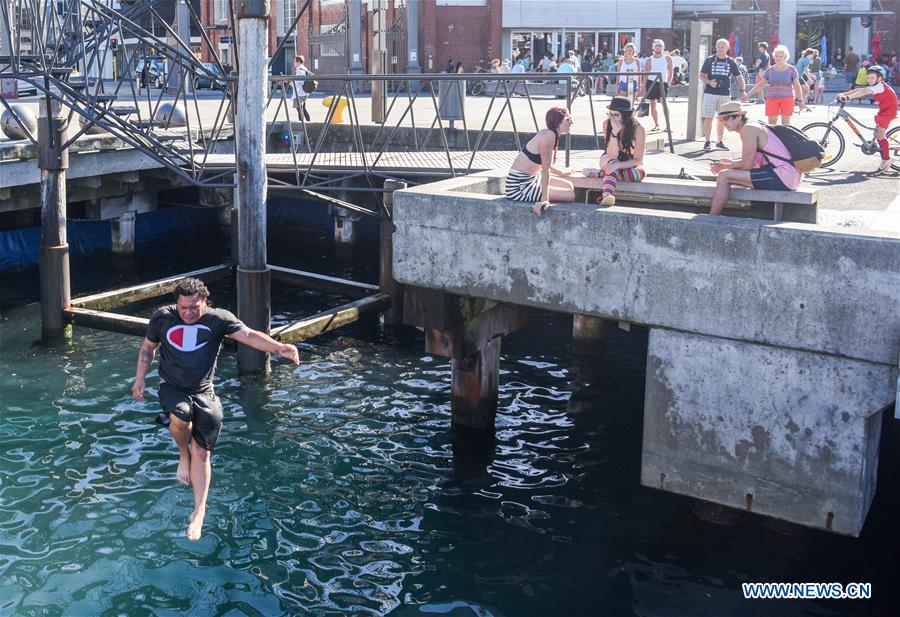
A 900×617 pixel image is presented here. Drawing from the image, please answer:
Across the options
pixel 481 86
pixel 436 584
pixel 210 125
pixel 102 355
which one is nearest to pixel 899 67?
pixel 481 86

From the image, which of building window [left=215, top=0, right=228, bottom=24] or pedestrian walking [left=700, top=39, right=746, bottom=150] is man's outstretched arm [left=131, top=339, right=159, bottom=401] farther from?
building window [left=215, top=0, right=228, bottom=24]

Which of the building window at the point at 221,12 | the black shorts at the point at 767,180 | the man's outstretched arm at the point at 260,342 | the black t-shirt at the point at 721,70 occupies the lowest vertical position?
the man's outstretched arm at the point at 260,342

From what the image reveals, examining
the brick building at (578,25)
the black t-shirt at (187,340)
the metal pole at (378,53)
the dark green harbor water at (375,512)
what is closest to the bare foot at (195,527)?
the dark green harbor water at (375,512)

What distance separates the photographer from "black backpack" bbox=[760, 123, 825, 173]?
356 inches

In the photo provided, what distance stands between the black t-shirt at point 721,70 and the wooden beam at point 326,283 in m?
6.51

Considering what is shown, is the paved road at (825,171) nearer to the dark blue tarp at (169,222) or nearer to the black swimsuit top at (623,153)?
the black swimsuit top at (623,153)

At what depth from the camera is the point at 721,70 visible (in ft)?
54.3

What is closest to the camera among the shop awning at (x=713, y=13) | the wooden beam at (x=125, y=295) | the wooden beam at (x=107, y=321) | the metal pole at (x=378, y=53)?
the wooden beam at (x=107, y=321)

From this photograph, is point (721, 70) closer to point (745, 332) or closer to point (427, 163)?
point (427, 163)

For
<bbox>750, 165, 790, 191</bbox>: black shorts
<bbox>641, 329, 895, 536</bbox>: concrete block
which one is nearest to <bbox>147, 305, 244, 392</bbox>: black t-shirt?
<bbox>641, 329, 895, 536</bbox>: concrete block

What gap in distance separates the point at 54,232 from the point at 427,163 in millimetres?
5068

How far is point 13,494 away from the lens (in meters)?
9.49

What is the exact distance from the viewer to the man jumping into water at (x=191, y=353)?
7598mm

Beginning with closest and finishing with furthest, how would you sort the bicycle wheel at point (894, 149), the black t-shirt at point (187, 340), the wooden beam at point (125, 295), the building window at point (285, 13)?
1. the black t-shirt at point (187, 340)
2. the wooden beam at point (125, 295)
3. the bicycle wheel at point (894, 149)
4. the building window at point (285, 13)
